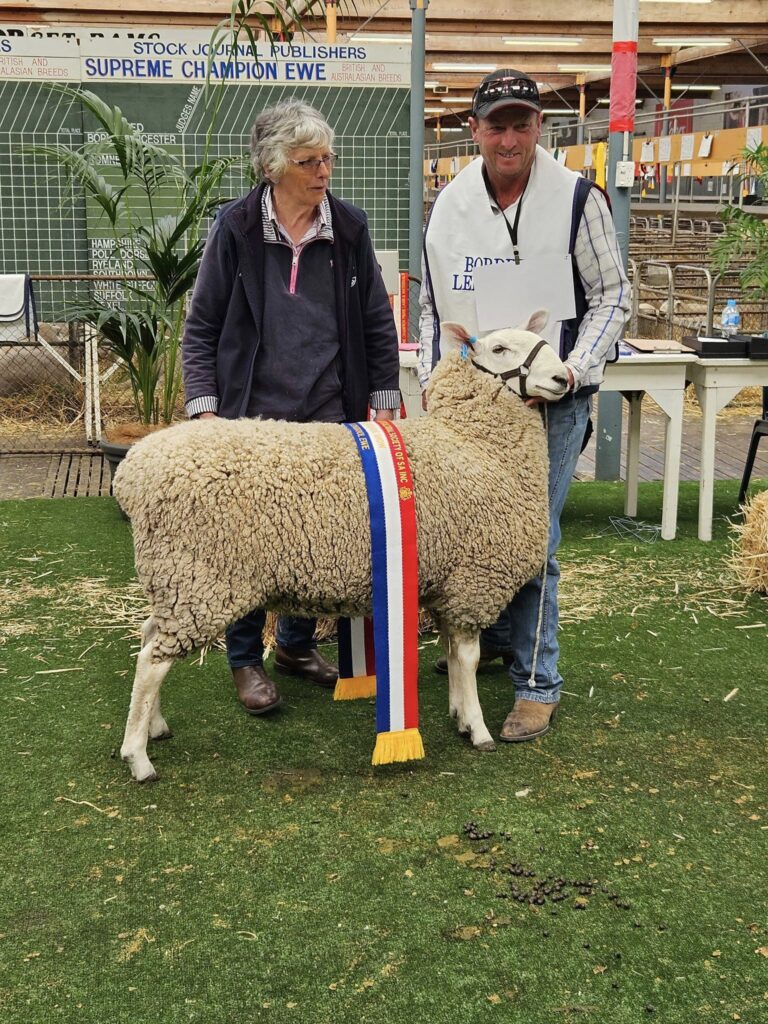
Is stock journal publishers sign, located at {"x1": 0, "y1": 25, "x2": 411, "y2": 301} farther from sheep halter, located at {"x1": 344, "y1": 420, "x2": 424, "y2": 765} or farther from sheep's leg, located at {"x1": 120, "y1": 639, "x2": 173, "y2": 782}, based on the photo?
sheep's leg, located at {"x1": 120, "y1": 639, "x2": 173, "y2": 782}

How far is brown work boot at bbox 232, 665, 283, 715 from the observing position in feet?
12.9

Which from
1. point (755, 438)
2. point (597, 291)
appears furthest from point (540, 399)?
point (755, 438)

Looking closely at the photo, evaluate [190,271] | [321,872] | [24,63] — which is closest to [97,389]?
[190,271]

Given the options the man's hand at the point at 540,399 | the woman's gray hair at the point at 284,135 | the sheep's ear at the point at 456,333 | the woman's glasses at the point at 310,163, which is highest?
the woman's gray hair at the point at 284,135

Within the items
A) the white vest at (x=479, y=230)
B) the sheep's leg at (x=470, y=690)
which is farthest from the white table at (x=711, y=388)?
the sheep's leg at (x=470, y=690)

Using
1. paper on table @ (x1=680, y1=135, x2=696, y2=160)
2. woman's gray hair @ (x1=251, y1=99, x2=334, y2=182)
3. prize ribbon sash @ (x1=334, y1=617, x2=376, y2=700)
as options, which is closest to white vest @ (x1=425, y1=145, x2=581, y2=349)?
woman's gray hair @ (x1=251, y1=99, x2=334, y2=182)

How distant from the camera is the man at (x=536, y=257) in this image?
3.44 meters

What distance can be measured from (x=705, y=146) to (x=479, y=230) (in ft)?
41.8

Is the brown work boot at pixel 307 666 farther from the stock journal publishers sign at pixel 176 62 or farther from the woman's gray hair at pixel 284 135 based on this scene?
the stock journal publishers sign at pixel 176 62

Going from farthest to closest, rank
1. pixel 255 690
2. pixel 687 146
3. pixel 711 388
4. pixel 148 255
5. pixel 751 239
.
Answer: pixel 687 146 → pixel 148 255 → pixel 751 239 → pixel 711 388 → pixel 255 690

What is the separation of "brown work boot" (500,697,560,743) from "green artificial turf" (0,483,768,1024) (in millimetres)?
42

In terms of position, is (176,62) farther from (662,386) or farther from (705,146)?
(705,146)

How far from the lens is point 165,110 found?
9.41 m

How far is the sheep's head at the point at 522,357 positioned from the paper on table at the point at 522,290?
0.21 ft
